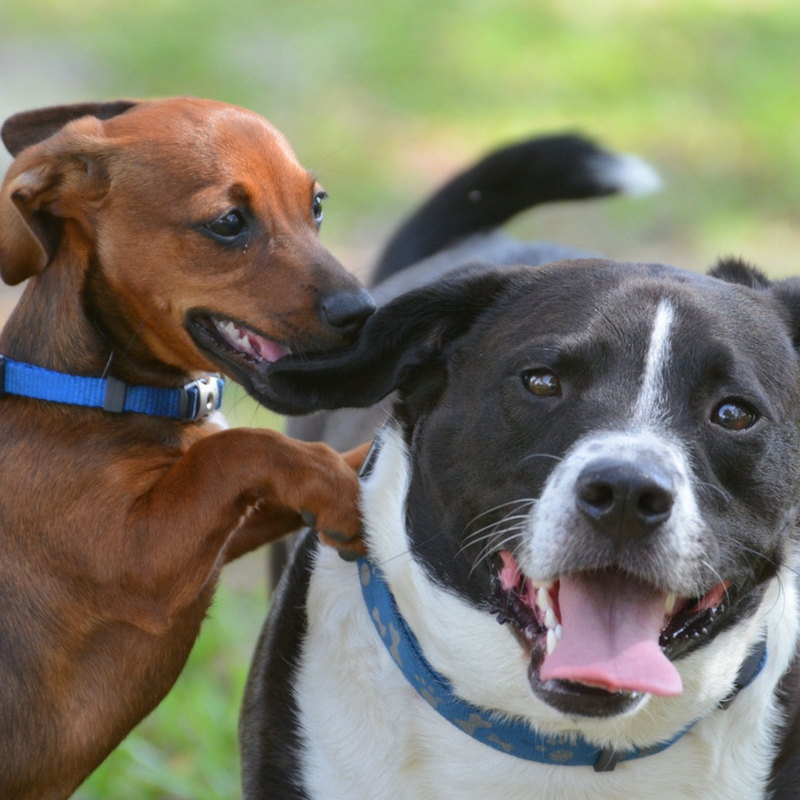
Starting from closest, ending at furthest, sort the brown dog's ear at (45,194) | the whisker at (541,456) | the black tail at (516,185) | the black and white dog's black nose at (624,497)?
the black and white dog's black nose at (624,497)
the whisker at (541,456)
the brown dog's ear at (45,194)
the black tail at (516,185)

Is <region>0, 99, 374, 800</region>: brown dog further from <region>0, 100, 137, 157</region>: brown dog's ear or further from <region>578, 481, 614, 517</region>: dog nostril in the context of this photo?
<region>578, 481, 614, 517</region>: dog nostril

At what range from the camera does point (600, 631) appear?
2.32 m

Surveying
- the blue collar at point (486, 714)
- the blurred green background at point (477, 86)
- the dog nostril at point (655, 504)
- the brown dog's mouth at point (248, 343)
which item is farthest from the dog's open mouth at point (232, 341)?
the blurred green background at point (477, 86)

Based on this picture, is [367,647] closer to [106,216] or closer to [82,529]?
[82,529]

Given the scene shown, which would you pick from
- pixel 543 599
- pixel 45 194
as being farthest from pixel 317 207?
pixel 543 599

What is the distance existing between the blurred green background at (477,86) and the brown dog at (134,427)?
214cm

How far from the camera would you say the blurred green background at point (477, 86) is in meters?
7.12

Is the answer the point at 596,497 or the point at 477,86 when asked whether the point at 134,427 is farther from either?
the point at 477,86

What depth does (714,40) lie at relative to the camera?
30.9 feet

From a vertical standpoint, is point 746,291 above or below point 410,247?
above

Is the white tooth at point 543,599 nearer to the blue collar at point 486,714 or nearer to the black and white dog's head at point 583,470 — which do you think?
the black and white dog's head at point 583,470

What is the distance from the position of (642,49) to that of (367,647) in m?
7.42

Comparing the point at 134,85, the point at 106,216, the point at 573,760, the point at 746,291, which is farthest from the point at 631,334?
the point at 134,85

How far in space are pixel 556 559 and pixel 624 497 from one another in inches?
7.0
